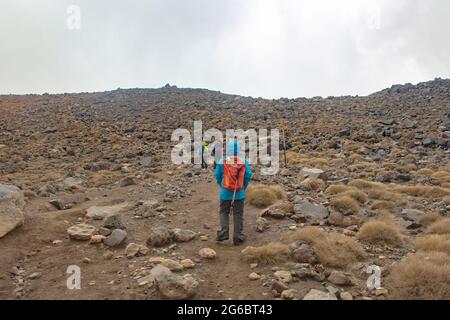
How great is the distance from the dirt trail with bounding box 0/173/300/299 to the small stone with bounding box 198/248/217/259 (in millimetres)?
97

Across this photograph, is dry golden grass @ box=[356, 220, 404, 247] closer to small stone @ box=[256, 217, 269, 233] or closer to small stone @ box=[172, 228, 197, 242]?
small stone @ box=[256, 217, 269, 233]

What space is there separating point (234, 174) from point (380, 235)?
309cm

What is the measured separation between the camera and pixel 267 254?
7164mm

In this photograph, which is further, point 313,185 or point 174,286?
point 313,185

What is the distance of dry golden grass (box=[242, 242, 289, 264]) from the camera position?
7.09 meters

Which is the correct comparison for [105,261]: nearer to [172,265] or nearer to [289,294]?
[172,265]

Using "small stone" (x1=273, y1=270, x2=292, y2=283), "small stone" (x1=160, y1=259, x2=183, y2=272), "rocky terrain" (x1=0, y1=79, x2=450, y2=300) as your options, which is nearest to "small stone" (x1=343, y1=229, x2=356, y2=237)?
"rocky terrain" (x1=0, y1=79, x2=450, y2=300)

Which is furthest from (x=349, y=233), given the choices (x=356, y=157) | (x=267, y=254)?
(x=356, y=157)

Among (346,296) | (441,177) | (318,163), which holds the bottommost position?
(346,296)

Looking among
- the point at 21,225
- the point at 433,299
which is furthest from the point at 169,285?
the point at 21,225

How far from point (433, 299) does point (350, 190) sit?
6.80m

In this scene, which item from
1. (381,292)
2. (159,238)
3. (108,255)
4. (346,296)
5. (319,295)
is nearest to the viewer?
(319,295)

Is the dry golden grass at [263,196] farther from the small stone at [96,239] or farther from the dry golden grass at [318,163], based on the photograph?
the dry golden grass at [318,163]

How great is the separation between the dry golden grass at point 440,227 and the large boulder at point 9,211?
8.50 m
